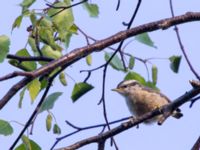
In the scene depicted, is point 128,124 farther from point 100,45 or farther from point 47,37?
point 47,37

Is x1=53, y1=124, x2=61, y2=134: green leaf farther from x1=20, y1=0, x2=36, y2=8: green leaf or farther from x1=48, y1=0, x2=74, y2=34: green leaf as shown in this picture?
x1=20, y1=0, x2=36, y2=8: green leaf

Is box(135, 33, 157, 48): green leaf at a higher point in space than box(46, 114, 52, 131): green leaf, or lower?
higher

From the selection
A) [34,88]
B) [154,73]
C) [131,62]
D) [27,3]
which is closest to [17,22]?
[27,3]

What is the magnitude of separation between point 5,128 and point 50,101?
0.26 meters

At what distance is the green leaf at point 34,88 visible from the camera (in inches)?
88.9

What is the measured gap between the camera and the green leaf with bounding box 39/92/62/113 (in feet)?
7.47

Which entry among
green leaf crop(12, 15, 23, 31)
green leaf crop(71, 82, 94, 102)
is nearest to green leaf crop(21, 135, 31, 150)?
green leaf crop(71, 82, 94, 102)

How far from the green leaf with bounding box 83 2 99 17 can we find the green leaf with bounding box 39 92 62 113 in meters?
0.43

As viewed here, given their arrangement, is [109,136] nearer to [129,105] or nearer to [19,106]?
[19,106]

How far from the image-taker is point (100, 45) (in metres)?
1.99

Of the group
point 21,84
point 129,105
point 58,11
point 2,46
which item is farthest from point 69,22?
point 129,105

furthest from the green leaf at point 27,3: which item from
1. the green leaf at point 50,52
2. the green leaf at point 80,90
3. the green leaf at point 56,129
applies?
the green leaf at point 56,129

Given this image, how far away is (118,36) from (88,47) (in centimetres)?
19

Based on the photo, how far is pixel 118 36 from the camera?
2.07 metres
